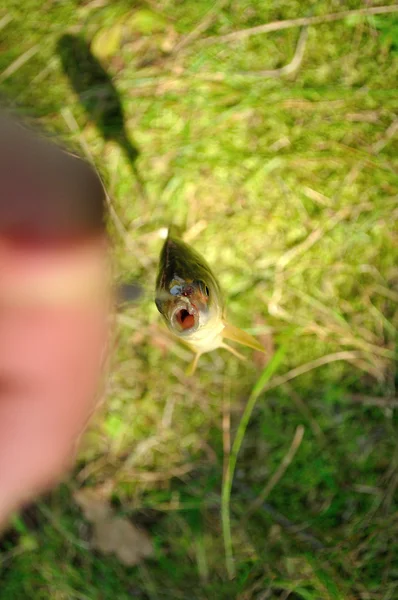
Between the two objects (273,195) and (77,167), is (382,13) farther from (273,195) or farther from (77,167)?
(77,167)

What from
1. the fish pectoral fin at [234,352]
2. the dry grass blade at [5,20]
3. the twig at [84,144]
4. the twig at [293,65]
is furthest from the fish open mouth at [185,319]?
the dry grass blade at [5,20]

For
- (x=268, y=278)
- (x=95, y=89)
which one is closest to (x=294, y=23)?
(x=95, y=89)

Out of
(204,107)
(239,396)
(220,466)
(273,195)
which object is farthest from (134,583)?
(204,107)

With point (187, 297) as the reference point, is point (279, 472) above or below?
below

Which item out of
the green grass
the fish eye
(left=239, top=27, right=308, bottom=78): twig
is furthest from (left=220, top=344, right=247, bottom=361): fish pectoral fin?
(left=239, top=27, right=308, bottom=78): twig

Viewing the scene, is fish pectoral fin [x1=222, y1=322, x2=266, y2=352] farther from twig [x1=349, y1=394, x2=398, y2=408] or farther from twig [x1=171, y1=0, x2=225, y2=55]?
twig [x1=171, y1=0, x2=225, y2=55]

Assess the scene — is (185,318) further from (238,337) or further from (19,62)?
(19,62)
